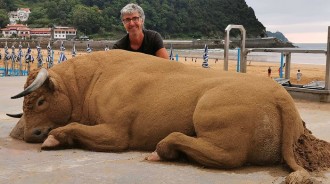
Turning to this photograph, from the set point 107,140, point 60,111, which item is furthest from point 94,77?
point 107,140

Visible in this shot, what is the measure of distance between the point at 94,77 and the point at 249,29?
135m

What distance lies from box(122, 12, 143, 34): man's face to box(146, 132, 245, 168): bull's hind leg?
88.4 inches

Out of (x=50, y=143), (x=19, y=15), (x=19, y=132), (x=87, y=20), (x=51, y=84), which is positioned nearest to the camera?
(x=50, y=143)

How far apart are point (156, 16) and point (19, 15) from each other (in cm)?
3576

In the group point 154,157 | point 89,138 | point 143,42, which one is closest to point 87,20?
point 143,42

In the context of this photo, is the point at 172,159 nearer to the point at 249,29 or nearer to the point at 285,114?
the point at 285,114

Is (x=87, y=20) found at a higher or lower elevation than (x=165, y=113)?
higher

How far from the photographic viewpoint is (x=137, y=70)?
5480mm

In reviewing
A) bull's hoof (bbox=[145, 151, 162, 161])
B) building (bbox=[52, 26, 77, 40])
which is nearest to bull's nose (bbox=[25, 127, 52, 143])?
bull's hoof (bbox=[145, 151, 162, 161])

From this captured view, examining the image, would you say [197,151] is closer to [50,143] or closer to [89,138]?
[89,138]

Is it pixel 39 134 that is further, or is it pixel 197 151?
pixel 39 134

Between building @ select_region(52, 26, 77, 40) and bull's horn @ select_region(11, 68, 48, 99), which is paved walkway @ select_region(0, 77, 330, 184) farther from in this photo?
building @ select_region(52, 26, 77, 40)

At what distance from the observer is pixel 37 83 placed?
522 cm

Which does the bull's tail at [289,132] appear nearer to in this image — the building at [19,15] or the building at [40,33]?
the building at [40,33]
